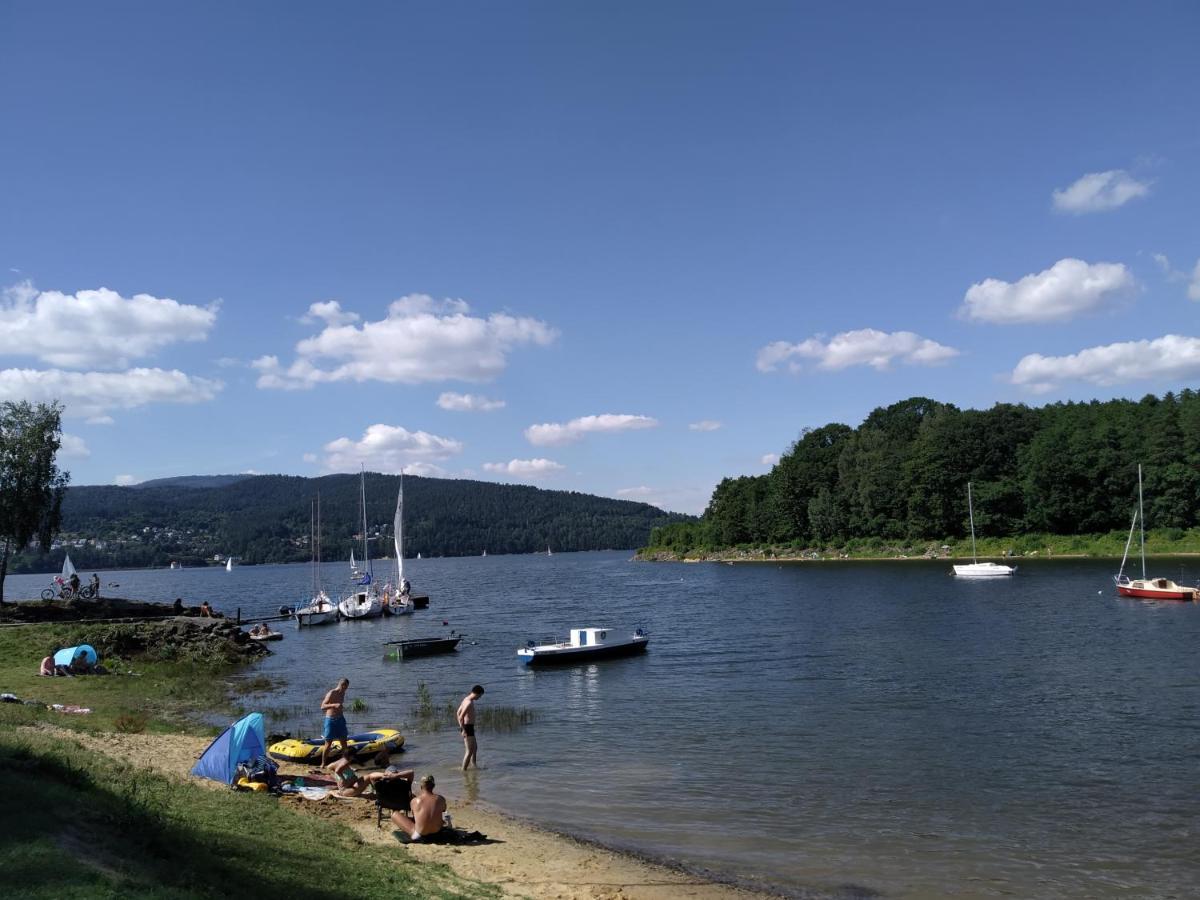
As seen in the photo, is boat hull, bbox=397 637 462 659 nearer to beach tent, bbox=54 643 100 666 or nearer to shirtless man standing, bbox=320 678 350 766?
beach tent, bbox=54 643 100 666

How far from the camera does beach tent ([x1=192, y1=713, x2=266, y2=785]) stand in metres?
18.3

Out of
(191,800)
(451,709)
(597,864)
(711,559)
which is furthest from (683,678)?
(711,559)

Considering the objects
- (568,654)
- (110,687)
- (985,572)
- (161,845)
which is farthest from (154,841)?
(985,572)

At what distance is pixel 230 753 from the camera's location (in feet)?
60.7

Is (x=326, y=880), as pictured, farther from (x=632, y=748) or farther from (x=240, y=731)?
(x=632, y=748)

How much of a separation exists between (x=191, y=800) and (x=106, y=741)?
7664 mm

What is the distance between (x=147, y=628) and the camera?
4625 centimetres

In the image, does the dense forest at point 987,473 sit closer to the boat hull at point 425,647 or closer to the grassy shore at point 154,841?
the boat hull at point 425,647

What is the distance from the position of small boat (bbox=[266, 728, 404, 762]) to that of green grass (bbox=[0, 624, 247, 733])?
493 cm

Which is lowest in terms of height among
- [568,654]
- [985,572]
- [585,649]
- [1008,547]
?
[568,654]

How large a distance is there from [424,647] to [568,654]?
1033 cm

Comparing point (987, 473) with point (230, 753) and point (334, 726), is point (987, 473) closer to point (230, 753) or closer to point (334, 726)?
point (334, 726)

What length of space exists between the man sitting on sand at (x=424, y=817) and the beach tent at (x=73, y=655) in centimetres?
2561

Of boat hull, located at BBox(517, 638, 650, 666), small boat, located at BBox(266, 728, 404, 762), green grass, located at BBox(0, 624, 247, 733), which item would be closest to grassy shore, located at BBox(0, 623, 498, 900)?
green grass, located at BBox(0, 624, 247, 733)
